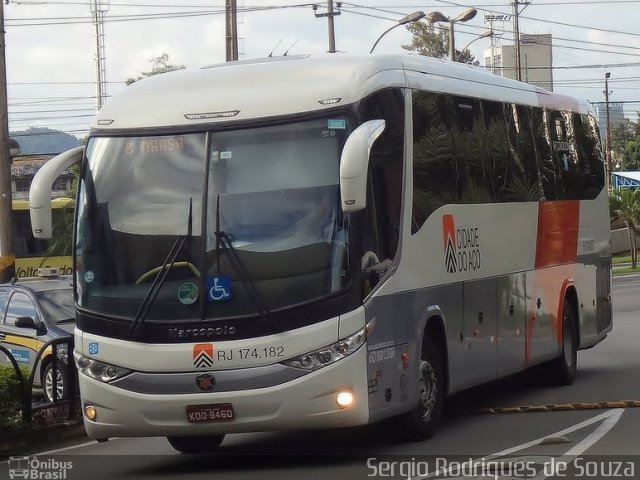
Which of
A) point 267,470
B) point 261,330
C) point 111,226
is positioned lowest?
point 267,470

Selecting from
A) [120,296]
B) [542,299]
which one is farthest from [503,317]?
[120,296]

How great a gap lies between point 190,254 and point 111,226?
2.70 feet

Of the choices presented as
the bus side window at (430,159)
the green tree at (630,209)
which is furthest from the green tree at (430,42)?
the bus side window at (430,159)

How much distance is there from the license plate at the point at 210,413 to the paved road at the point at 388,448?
20.4 inches

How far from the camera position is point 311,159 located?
35.4 ft

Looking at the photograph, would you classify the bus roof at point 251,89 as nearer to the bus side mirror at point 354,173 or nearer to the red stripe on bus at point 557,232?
the bus side mirror at point 354,173

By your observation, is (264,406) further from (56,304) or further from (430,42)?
(430,42)

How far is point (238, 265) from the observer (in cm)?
1057

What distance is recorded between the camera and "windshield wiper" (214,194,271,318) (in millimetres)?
10500

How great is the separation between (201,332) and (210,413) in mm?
650

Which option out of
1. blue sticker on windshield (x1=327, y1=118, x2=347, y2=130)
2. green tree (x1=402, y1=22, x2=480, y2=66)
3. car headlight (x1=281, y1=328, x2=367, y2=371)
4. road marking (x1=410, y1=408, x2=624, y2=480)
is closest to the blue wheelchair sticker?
road marking (x1=410, y1=408, x2=624, y2=480)

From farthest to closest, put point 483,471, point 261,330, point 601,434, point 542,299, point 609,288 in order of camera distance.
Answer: point 609,288 → point 542,299 → point 601,434 → point 261,330 → point 483,471

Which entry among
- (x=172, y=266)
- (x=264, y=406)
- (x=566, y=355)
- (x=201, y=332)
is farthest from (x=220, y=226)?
(x=566, y=355)

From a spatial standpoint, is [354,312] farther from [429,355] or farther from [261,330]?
[429,355]
